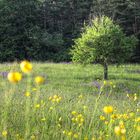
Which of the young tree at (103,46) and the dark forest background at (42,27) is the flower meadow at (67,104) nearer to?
the young tree at (103,46)

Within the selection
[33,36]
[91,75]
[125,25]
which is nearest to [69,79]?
[91,75]

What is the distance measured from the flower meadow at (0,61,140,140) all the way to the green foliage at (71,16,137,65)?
1.16 m

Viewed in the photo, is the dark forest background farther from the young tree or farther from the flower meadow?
the young tree

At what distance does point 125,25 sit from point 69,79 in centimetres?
2401

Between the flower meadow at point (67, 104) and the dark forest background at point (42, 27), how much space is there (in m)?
14.2

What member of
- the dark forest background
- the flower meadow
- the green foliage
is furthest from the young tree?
the dark forest background

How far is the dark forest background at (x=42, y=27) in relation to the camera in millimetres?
43000

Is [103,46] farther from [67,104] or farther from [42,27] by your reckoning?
[42,27]

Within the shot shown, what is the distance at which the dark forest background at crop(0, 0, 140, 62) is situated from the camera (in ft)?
141

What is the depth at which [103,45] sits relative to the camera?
22.8 m

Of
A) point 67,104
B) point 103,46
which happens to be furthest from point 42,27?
point 67,104

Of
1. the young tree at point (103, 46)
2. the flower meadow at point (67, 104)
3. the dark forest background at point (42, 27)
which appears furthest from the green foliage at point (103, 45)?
the dark forest background at point (42, 27)

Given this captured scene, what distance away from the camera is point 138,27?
46625 mm

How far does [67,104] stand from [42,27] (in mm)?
40059
